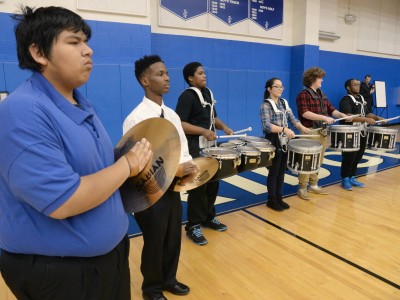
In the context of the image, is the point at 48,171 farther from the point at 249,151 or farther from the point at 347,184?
the point at 347,184

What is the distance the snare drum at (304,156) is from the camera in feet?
10.3

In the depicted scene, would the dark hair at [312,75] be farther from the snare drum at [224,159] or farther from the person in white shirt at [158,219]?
the person in white shirt at [158,219]

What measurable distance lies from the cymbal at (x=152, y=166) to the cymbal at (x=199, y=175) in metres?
0.59

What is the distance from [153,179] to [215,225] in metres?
1.94

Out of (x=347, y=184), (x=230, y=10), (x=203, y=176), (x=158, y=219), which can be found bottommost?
(x=347, y=184)

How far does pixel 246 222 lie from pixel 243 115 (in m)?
3.93

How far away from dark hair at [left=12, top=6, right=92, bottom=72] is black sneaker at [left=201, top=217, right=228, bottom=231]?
7.52 ft

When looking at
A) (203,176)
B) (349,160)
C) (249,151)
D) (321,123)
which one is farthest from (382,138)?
(203,176)

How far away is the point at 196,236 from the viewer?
260cm

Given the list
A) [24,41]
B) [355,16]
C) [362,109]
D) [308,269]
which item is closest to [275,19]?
[355,16]

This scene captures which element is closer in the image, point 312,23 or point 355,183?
point 355,183

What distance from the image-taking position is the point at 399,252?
243cm

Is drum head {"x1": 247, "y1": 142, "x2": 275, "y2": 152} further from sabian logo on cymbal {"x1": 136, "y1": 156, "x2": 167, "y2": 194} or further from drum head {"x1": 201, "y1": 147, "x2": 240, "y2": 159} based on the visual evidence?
sabian logo on cymbal {"x1": 136, "y1": 156, "x2": 167, "y2": 194}

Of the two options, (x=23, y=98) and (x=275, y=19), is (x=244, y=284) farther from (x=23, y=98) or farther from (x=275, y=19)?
(x=275, y=19)
